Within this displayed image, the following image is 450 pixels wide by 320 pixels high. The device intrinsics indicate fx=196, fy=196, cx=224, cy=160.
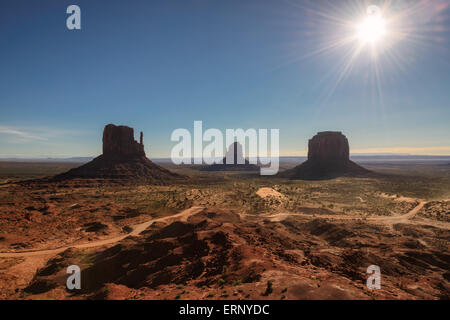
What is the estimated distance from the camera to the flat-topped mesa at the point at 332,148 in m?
118

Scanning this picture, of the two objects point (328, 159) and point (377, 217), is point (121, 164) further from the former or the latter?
point (328, 159)

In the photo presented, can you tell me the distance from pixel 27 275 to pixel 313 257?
29.1 metres

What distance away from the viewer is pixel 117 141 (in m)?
92.9

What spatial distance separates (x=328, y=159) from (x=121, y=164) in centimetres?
11264

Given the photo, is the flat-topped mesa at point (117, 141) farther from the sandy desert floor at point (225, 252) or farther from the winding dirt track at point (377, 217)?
the winding dirt track at point (377, 217)

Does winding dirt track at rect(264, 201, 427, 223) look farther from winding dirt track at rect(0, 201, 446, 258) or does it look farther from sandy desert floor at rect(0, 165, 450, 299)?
sandy desert floor at rect(0, 165, 450, 299)

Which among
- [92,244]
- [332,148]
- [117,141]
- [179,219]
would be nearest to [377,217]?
[179,219]

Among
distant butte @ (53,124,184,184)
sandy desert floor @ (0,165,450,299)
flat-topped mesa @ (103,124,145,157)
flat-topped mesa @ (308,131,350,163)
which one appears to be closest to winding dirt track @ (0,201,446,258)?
sandy desert floor @ (0,165,450,299)

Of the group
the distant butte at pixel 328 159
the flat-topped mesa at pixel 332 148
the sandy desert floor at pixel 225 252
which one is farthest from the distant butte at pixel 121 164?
the flat-topped mesa at pixel 332 148

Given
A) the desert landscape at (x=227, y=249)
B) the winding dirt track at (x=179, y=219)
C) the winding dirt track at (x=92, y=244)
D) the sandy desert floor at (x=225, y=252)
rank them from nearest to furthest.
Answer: the sandy desert floor at (x=225, y=252) → the desert landscape at (x=227, y=249) → the winding dirt track at (x=92, y=244) → the winding dirt track at (x=179, y=219)

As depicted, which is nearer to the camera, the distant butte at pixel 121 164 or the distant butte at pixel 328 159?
the distant butte at pixel 121 164

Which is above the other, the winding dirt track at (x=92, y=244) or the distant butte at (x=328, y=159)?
the distant butte at (x=328, y=159)
